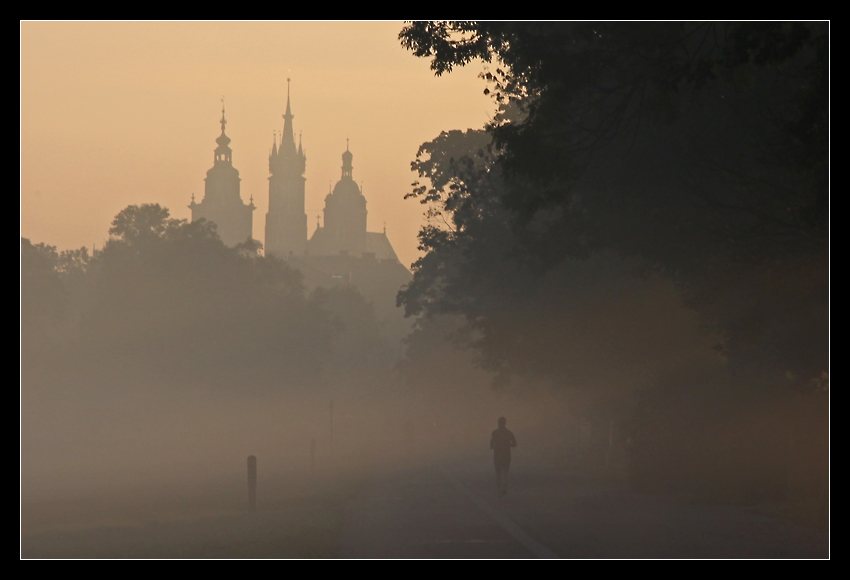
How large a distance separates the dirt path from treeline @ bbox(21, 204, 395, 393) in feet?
142

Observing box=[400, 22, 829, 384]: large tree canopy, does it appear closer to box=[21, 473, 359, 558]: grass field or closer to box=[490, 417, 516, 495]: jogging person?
box=[490, 417, 516, 495]: jogging person

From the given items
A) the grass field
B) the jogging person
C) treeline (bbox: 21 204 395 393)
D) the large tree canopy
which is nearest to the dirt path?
the jogging person

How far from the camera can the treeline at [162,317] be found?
68875 millimetres

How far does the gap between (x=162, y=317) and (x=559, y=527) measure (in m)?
55.2

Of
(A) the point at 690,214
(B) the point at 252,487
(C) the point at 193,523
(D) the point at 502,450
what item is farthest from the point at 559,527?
(B) the point at 252,487

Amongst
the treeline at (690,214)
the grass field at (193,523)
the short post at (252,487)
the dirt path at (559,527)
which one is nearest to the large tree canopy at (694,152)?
the treeline at (690,214)

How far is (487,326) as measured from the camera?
45.7 m

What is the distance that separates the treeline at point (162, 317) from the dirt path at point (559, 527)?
43.2m

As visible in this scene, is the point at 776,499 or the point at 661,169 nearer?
the point at 661,169

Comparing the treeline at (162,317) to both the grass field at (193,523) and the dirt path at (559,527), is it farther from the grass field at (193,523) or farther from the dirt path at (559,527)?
the dirt path at (559,527)

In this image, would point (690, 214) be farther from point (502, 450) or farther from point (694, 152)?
point (502, 450)
